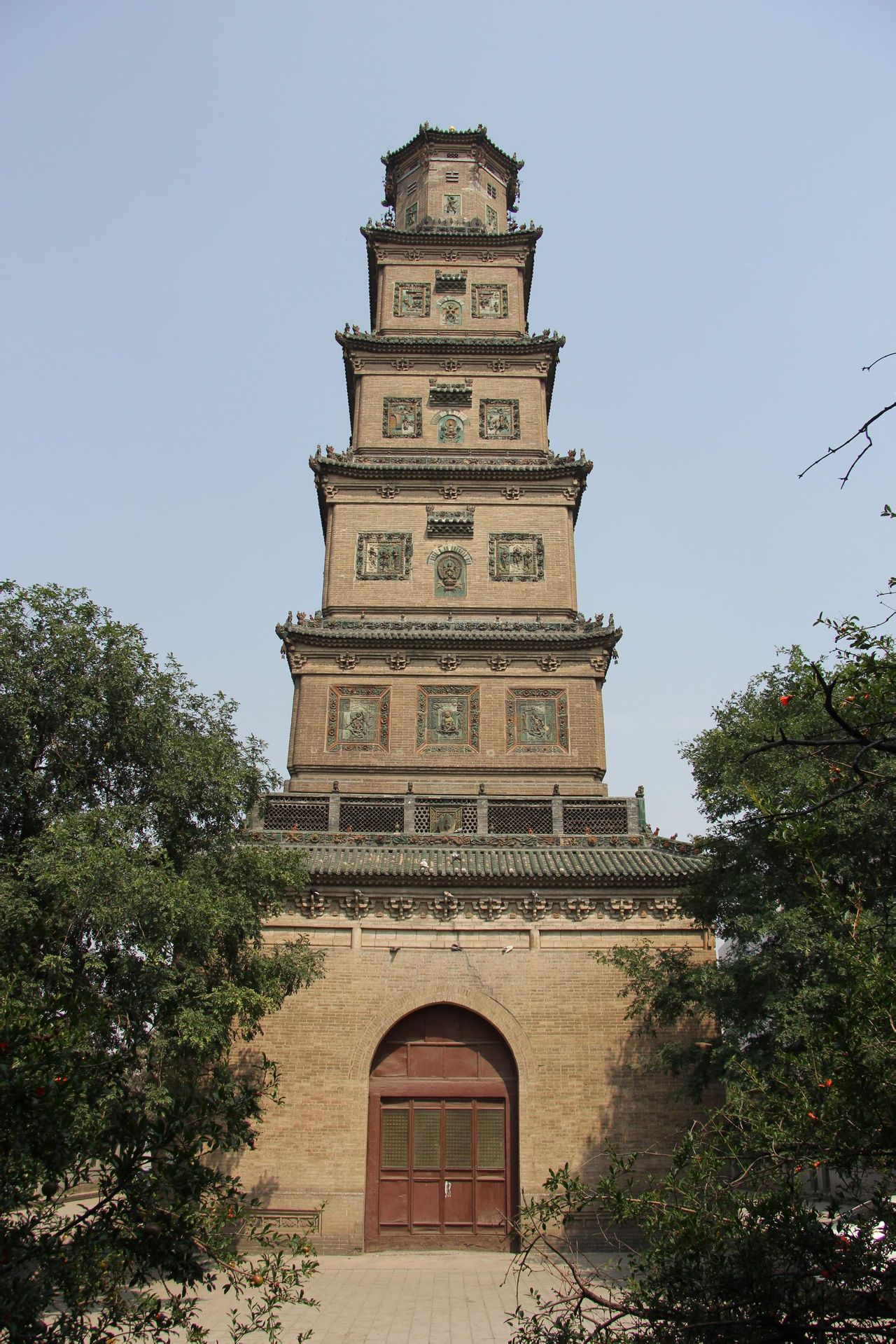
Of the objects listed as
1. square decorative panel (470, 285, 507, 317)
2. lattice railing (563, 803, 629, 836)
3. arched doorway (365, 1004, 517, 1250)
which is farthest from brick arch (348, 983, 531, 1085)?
square decorative panel (470, 285, 507, 317)

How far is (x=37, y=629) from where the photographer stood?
488 inches

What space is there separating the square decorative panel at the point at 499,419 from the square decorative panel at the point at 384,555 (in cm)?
367

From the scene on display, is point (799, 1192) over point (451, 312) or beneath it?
beneath

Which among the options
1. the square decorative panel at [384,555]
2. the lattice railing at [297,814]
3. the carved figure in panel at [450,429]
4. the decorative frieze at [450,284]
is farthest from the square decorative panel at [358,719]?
the decorative frieze at [450,284]

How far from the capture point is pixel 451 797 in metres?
17.8

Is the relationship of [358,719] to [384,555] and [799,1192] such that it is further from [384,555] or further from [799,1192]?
[799,1192]

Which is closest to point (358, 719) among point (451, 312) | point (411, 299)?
point (451, 312)

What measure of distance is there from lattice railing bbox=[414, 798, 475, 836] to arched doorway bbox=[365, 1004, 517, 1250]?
10.8ft

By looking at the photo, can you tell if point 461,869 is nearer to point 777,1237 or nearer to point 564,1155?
point 564,1155

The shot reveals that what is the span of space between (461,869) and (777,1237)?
472 inches

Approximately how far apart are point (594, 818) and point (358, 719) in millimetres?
5213

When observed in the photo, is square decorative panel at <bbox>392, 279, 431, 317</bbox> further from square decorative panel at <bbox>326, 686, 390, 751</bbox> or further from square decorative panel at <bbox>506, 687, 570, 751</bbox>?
square decorative panel at <bbox>506, 687, 570, 751</bbox>

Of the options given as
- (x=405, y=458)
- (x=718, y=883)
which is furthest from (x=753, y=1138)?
(x=405, y=458)

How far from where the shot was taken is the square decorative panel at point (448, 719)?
19.5m
